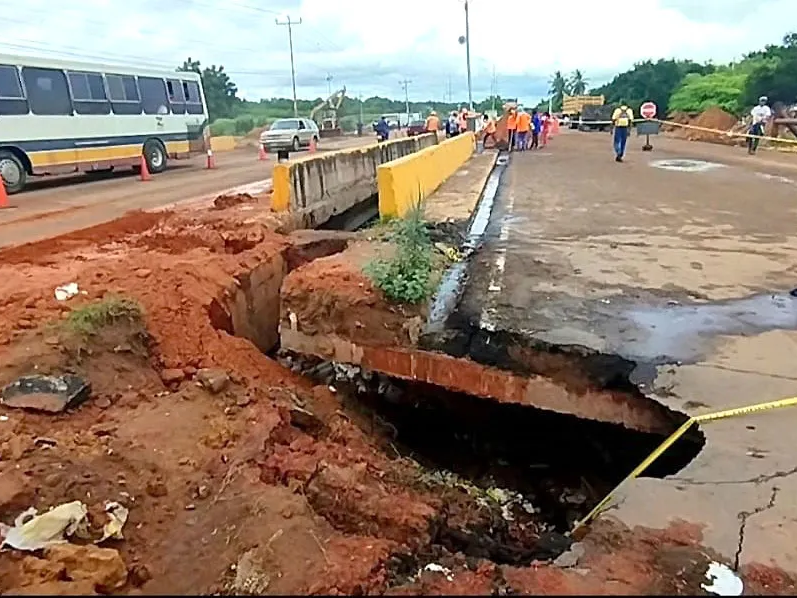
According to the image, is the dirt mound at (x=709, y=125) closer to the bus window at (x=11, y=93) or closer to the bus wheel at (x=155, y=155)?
the bus wheel at (x=155, y=155)

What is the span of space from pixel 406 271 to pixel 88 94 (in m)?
15.5

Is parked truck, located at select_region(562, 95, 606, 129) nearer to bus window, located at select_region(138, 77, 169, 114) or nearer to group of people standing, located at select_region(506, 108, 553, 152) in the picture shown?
group of people standing, located at select_region(506, 108, 553, 152)

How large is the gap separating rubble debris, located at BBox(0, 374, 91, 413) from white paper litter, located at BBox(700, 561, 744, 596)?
406 centimetres

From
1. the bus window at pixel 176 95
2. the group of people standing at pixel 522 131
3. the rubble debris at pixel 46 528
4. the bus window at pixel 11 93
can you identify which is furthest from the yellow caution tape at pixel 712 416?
the group of people standing at pixel 522 131

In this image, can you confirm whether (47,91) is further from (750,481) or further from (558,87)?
(558,87)

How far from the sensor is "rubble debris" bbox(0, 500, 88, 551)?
340 cm

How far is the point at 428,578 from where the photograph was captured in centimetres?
307

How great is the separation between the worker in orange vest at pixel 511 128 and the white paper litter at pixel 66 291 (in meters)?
20.9

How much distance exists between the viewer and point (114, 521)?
12.0ft

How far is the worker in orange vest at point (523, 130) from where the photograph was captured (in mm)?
25547

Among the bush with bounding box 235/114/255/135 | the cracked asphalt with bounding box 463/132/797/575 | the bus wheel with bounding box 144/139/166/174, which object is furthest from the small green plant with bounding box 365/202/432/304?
the bush with bounding box 235/114/255/135

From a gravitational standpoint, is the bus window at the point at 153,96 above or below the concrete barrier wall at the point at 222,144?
above

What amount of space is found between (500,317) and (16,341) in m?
3.84

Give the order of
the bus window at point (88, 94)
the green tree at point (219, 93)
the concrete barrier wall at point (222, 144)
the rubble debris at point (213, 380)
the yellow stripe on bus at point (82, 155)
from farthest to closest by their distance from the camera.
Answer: the green tree at point (219, 93) < the concrete barrier wall at point (222, 144) < the bus window at point (88, 94) < the yellow stripe on bus at point (82, 155) < the rubble debris at point (213, 380)
